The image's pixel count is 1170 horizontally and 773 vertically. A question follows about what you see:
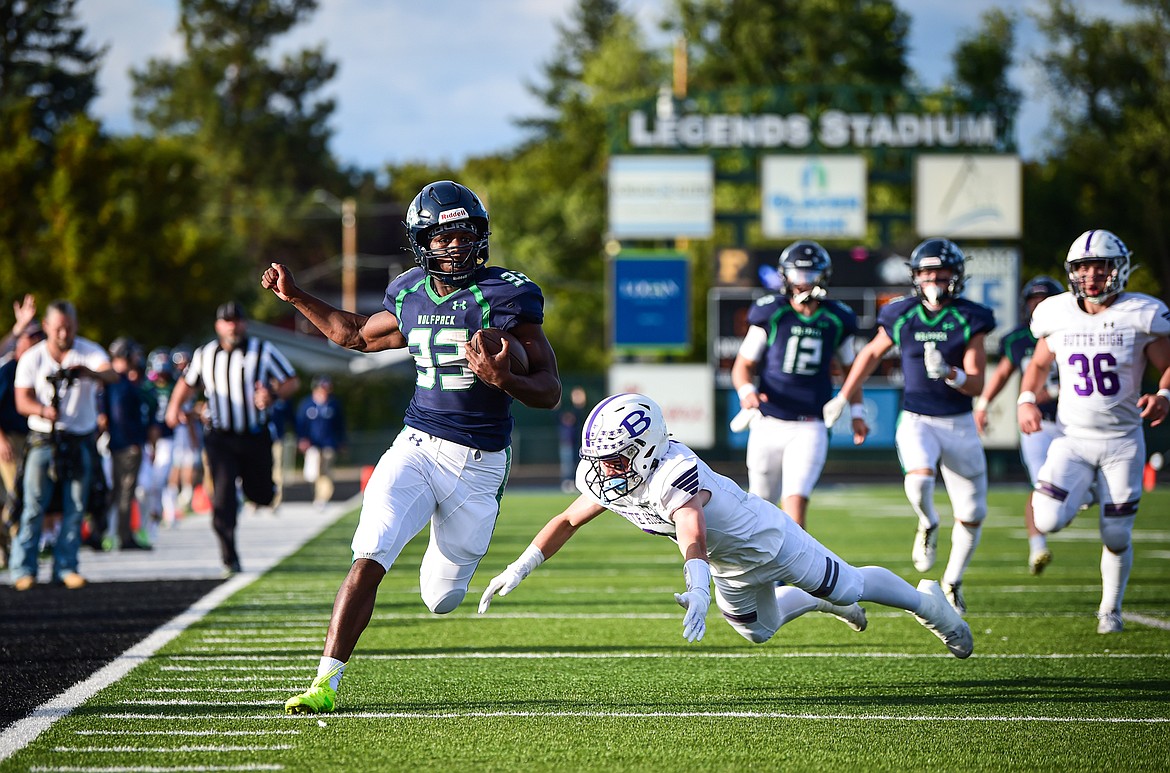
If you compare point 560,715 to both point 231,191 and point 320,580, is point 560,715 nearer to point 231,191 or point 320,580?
point 320,580

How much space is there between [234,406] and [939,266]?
4908 millimetres

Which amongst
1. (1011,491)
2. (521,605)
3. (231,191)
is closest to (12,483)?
(521,605)

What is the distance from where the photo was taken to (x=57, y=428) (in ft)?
30.8

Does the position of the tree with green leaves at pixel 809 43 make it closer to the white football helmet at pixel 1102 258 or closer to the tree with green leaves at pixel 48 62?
the tree with green leaves at pixel 48 62

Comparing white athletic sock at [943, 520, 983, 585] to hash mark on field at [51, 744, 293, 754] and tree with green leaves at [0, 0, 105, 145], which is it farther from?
tree with green leaves at [0, 0, 105, 145]

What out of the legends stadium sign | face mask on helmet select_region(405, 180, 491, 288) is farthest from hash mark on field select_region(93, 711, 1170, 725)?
the legends stadium sign

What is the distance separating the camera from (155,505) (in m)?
13.7

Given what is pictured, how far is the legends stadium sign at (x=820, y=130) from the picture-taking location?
2377cm

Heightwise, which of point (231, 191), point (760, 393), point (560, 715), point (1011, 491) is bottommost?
point (1011, 491)

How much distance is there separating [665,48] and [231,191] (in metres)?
15.8

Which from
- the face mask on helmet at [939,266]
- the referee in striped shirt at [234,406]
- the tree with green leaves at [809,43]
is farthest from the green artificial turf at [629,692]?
the tree with green leaves at [809,43]

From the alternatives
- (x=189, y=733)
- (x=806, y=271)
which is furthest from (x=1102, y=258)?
(x=189, y=733)

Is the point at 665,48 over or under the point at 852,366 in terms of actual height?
over

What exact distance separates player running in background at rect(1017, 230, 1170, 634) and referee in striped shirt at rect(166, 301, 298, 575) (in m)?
5.20
